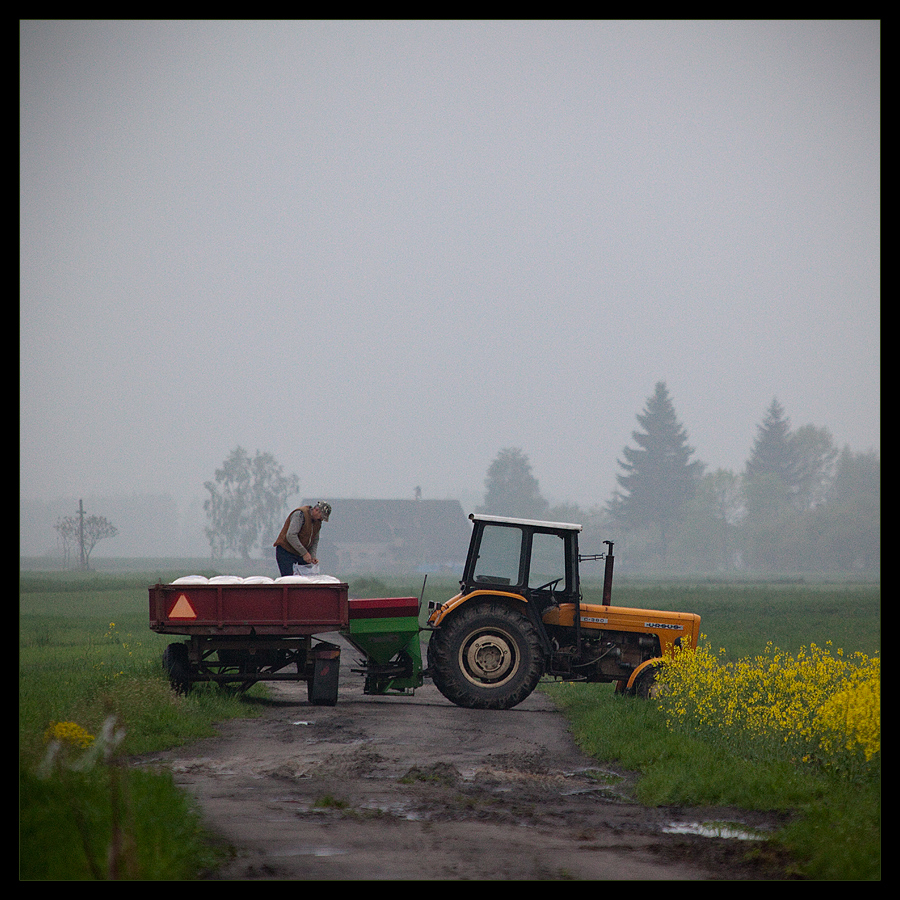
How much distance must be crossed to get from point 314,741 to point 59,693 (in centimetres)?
369

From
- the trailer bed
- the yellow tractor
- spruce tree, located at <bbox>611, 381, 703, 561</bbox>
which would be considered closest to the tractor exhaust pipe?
the yellow tractor

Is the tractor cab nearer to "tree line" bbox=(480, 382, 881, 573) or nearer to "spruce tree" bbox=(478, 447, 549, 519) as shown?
"tree line" bbox=(480, 382, 881, 573)

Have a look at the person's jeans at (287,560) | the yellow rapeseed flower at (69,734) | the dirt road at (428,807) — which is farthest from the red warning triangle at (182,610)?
the yellow rapeseed flower at (69,734)

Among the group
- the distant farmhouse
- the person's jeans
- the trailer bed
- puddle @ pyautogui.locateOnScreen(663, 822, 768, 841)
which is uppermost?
the person's jeans

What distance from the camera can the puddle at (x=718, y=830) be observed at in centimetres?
735

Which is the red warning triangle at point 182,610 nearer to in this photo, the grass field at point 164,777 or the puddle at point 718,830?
the grass field at point 164,777

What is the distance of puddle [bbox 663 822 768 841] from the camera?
24.1 ft

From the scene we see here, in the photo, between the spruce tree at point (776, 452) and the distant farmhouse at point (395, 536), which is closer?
the distant farmhouse at point (395, 536)

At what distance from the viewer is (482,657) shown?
1308 cm

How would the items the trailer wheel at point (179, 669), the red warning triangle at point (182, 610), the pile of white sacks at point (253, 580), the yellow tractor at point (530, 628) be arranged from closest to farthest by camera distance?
the red warning triangle at point (182, 610) → the pile of white sacks at point (253, 580) → the trailer wheel at point (179, 669) → the yellow tractor at point (530, 628)

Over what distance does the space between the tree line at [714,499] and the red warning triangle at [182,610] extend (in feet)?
342

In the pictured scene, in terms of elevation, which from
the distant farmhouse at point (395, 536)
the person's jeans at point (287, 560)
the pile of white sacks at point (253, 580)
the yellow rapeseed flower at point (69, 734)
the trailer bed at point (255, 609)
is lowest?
the distant farmhouse at point (395, 536)

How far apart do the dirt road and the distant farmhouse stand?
331 ft
